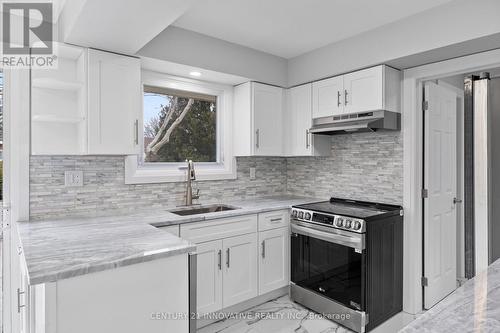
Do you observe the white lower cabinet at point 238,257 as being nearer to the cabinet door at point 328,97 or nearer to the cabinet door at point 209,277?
the cabinet door at point 209,277

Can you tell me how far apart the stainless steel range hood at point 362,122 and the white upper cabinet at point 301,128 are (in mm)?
243

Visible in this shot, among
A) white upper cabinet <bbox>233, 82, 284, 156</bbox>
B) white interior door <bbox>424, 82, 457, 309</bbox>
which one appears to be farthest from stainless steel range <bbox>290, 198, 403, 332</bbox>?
white upper cabinet <bbox>233, 82, 284, 156</bbox>

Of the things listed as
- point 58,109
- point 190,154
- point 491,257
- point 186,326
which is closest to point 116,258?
point 186,326

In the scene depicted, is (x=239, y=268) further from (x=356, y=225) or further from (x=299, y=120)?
(x=299, y=120)

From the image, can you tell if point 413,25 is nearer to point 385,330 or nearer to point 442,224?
point 442,224

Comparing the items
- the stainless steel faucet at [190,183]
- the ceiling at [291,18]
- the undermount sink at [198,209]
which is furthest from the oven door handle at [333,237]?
the ceiling at [291,18]

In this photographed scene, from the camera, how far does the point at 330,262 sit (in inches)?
103

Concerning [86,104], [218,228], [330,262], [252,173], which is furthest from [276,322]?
[86,104]

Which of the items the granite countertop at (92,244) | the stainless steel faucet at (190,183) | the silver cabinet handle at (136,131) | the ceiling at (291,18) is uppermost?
the ceiling at (291,18)

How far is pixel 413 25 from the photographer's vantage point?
2.35m

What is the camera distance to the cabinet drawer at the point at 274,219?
2785 millimetres

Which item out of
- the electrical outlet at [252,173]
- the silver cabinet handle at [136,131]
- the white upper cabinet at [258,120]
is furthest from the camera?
the electrical outlet at [252,173]

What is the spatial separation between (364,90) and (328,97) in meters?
0.38

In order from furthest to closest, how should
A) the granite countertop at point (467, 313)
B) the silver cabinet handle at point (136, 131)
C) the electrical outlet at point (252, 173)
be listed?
the electrical outlet at point (252, 173) → the silver cabinet handle at point (136, 131) → the granite countertop at point (467, 313)
